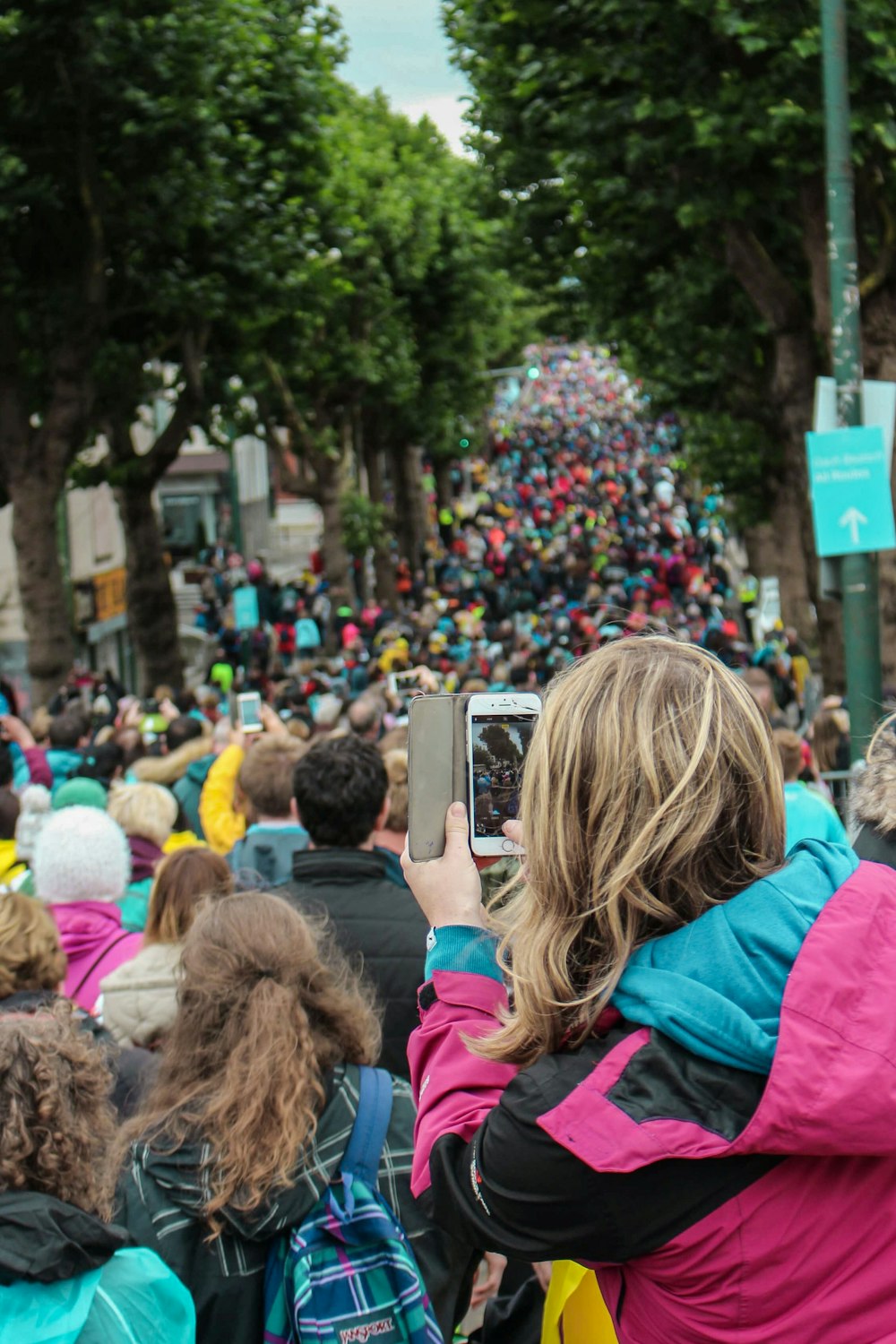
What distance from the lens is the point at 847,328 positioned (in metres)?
8.66

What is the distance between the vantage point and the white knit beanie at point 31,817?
6012mm

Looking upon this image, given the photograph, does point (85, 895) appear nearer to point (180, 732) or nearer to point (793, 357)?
point (180, 732)

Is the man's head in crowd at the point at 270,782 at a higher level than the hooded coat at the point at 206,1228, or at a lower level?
higher

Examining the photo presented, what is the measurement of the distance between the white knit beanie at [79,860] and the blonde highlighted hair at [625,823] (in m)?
2.69

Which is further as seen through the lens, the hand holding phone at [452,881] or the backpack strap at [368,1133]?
the backpack strap at [368,1133]

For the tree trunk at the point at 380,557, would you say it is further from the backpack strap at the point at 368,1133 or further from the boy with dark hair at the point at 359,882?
the backpack strap at the point at 368,1133

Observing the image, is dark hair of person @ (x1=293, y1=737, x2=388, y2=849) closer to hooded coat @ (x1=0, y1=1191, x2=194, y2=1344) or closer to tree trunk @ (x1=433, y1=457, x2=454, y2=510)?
hooded coat @ (x1=0, y1=1191, x2=194, y2=1344)

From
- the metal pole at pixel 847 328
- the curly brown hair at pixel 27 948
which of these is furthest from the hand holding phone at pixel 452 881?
the metal pole at pixel 847 328

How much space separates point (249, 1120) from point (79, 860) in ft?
5.84

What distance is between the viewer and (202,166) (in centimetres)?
1562

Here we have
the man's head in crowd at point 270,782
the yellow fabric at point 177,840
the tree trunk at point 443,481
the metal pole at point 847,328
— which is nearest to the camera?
the man's head in crowd at point 270,782

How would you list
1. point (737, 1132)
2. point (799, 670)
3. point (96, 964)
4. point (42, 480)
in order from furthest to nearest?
1. point (799, 670)
2. point (42, 480)
3. point (96, 964)
4. point (737, 1132)

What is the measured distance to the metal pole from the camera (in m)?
8.38

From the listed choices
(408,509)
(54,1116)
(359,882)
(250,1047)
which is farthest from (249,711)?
(408,509)
